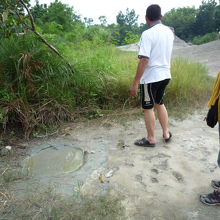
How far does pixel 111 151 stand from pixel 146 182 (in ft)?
2.55

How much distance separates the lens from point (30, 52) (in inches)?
149

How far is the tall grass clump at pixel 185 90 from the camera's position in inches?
182

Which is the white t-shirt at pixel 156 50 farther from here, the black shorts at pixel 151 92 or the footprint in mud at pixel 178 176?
the footprint in mud at pixel 178 176

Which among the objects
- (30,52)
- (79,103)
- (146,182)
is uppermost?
(30,52)

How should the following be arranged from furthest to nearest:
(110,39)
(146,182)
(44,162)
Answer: (110,39), (44,162), (146,182)

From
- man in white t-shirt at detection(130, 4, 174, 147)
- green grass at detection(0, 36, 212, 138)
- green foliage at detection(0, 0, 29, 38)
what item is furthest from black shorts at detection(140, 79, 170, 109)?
green foliage at detection(0, 0, 29, 38)

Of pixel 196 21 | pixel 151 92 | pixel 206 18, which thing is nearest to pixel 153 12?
pixel 151 92

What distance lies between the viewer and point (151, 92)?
2904 mm

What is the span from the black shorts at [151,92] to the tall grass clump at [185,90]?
1.55 metres

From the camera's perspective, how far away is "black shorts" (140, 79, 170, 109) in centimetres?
288

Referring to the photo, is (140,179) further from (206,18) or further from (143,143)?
(206,18)

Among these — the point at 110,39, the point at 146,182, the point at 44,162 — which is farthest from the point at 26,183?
the point at 110,39

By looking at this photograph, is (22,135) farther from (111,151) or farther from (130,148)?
(130,148)

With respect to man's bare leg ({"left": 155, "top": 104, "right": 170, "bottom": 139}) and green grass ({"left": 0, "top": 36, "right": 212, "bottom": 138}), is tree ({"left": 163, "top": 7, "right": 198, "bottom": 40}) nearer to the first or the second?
green grass ({"left": 0, "top": 36, "right": 212, "bottom": 138})
